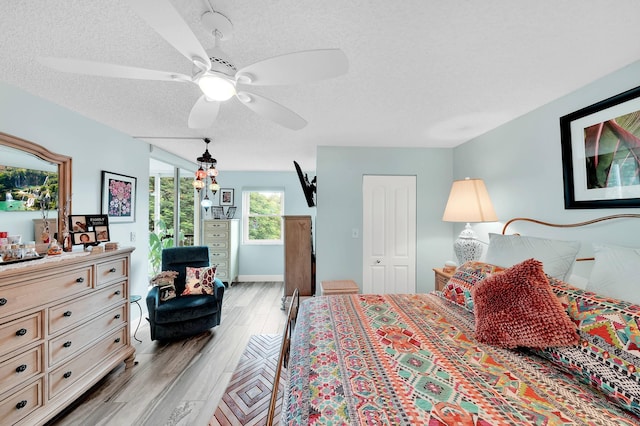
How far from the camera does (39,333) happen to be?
167 centimetres

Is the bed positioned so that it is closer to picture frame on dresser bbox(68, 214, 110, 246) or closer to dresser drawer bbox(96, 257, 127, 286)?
dresser drawer bbox(96, 257, 127, 286)

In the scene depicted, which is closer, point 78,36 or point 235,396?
point 78,36

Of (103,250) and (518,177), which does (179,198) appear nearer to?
(103,250)

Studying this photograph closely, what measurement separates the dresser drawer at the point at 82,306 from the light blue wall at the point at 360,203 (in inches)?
86.5

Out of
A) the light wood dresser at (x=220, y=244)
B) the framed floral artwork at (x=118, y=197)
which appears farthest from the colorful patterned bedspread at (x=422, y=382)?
the light wood dresser at (x=220, y=244)

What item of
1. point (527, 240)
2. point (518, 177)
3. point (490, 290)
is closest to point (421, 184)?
point (518, 177)

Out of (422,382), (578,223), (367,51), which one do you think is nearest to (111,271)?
(422,382)

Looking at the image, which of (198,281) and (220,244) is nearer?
(198,281)

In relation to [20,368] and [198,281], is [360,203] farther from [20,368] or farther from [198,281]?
[20,368]

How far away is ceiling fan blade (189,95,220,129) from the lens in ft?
4.90

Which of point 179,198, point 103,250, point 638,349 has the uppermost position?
point 179,198

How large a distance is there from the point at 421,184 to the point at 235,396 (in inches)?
128

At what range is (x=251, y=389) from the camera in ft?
7.06

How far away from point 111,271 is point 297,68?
2421 mm
